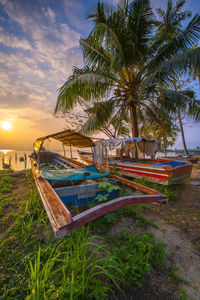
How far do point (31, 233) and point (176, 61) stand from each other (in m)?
8.09

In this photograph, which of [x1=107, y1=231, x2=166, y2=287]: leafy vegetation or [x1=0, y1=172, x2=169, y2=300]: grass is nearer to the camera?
[x1=0, y1=172, x2=169, y2=300]: grass

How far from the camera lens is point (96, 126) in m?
9.47

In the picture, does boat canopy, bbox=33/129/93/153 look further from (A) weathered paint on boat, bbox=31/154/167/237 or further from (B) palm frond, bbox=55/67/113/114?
(A) weathered paint on boat, bbox=31/154/167/237

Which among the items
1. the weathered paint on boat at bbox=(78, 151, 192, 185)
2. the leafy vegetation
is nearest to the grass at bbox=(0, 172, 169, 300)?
the leafy vegetation

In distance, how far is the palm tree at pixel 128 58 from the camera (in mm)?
6004

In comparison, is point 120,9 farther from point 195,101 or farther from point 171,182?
point 171,182

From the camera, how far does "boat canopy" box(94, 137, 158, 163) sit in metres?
7.72

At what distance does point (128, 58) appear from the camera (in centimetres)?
739

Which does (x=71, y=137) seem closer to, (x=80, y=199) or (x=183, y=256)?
(x=80, y=199)

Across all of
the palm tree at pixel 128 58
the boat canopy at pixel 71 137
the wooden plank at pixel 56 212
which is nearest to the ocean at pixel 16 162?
the boat canopy at pixel 71 137

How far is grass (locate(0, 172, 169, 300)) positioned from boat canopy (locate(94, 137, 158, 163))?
202 inches

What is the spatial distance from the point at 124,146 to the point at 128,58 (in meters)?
5.50

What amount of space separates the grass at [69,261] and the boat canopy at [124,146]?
514 centimetres

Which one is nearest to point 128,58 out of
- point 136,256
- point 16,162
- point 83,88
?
point 83,88
